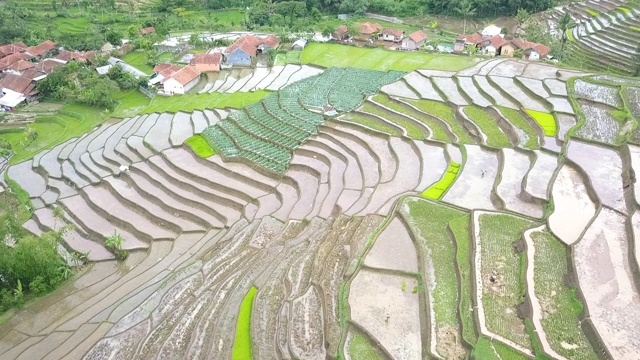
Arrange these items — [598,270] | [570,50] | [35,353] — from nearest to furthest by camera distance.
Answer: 1. [598,270]
2. [35,353]
3. [570,50]

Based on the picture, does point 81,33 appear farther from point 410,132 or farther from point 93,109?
point 410,132

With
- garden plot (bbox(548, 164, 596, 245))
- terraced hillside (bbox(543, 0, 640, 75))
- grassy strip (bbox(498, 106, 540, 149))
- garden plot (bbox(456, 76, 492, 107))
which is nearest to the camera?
garden plot (bbox(548, 164, 596, 245))

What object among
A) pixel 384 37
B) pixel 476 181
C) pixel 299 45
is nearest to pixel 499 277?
pixel 476 181

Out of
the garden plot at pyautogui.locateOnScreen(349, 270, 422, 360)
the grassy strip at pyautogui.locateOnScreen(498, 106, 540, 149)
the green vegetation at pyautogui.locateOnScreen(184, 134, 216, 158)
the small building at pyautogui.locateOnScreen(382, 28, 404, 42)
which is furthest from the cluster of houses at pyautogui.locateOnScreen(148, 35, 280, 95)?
the garden plot at pyautogui.locateOnScreen(349, 270, 422, 360)

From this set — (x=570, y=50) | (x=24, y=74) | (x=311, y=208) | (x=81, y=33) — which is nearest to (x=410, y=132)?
(x=311, y=208)

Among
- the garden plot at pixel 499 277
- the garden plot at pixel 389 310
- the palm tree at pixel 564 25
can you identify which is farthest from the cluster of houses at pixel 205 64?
the garden plot at pixel 499 277

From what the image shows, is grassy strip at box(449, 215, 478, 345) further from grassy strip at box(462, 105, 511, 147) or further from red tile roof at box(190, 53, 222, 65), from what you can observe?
red tile roof at box(190, 53, 222, 65)
